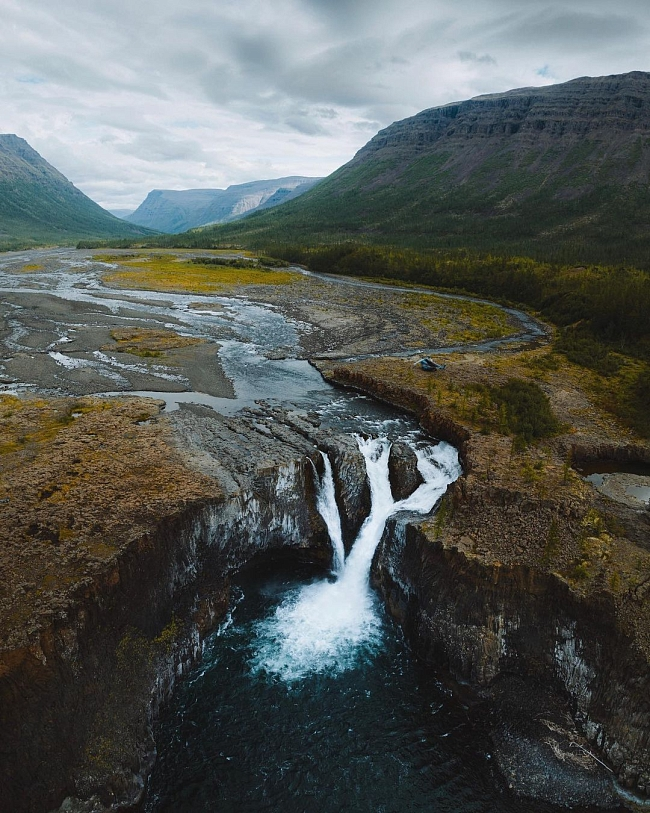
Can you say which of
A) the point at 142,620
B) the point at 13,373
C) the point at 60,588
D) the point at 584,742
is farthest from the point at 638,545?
the point at 13,373

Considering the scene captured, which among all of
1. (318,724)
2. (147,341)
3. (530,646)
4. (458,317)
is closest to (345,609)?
(318,724)

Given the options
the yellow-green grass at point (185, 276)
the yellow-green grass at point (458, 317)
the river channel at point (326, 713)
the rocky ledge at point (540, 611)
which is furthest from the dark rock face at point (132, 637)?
the yellow-green grass at point (185, 276)

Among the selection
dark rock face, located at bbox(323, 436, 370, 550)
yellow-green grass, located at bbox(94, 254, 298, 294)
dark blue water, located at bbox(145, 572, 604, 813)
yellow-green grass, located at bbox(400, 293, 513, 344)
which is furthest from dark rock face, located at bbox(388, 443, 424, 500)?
yellow-green grass, located at bbox(94, 254, 298, 294)

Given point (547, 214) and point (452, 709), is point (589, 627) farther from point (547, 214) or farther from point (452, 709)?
point (547, 214)

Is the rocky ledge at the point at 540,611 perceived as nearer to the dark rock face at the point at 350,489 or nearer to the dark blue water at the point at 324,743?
the dark blue water at the point at 324,743

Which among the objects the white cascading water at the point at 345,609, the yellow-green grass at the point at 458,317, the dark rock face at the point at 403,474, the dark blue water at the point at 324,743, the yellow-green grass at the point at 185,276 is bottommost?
the dark blue water at the point at 324,743
